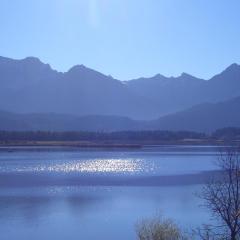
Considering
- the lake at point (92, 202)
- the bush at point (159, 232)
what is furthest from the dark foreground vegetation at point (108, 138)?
the bush at point (159, 232)

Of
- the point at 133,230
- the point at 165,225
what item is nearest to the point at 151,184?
the point at 133,230

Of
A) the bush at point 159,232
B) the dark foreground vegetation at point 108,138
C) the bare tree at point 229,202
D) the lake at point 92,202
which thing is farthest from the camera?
the dark foreground vegetation at point 108,138

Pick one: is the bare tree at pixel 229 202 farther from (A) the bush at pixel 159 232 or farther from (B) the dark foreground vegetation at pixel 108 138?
(B) the dark foreground vegetation at pixel 108 138

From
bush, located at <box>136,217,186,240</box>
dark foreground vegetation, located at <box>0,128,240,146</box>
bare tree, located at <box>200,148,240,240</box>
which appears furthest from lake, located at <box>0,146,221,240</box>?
dark foreground vegetation, located at <box>0,128,240,146</box>

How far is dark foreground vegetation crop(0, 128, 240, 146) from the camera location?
5502 inches

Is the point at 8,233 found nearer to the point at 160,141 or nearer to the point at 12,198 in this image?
the point at 12,198

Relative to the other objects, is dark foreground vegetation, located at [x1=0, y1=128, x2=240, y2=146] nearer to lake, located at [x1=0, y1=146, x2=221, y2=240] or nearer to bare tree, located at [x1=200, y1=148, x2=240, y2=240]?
lake, located at [x1=0, y1=146, x2=221, y2=240]

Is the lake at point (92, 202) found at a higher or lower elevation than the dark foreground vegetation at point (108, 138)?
lower

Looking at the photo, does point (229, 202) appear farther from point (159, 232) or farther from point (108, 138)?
point (108, 138)

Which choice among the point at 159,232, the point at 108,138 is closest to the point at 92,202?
the point at 159,232

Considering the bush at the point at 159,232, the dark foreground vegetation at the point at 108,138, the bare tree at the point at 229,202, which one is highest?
the dark foreground vegetation at the point at 108,138

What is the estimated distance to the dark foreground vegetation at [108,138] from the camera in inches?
5502

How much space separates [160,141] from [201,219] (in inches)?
5110

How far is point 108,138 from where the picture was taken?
156 meters
